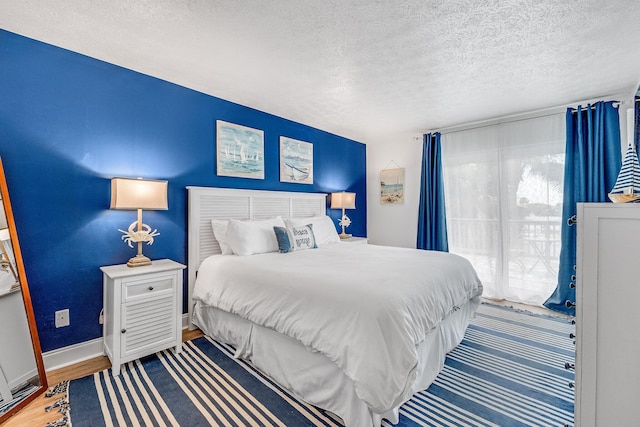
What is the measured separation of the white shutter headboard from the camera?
113 inches

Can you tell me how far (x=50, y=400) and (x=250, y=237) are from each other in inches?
67.5

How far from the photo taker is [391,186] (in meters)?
4.98

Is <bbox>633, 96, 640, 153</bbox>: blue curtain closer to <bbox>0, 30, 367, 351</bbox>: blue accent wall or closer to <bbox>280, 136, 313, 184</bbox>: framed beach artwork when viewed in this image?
<bbox>280, 136, 313, 184</bbox>: framed beach artwork

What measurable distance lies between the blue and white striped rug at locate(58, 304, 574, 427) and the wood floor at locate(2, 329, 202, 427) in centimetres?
10

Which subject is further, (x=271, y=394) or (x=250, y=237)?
(x=250, y=237)

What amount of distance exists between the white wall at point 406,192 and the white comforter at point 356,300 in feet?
7.11

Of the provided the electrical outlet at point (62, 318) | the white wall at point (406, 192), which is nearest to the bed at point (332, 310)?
the electrical outlet at point (62, 318)

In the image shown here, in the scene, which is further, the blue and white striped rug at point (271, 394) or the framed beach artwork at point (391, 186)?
the framed beach artwork at point (391, 186)

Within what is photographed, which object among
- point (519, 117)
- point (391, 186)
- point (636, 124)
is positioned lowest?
point (391, 186)

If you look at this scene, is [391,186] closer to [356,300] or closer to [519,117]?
[519,117]

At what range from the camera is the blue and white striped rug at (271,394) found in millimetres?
1614

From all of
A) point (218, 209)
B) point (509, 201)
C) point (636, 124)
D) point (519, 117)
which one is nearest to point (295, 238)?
point (218, 209)

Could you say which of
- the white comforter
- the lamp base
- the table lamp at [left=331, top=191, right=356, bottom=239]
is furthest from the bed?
the table lamp at [left=331, top=191, right=356, bottom=239]

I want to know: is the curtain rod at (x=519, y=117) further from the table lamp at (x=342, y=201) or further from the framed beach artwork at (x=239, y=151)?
the framed beach artwork at (x=239, y=151)
